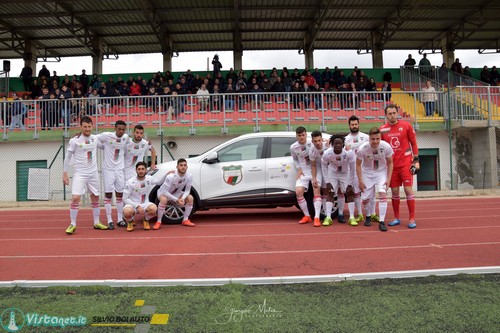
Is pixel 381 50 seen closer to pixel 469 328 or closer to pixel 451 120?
pixel 451 120

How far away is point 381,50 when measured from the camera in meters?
27.8

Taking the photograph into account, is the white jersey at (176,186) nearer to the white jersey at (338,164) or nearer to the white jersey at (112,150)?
the white jersey at (112,150)

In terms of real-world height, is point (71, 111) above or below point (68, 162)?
above

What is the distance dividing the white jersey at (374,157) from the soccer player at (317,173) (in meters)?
0.76

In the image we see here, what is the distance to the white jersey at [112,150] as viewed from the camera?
863 cm

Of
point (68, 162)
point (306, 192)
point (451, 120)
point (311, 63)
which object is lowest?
point (306, 192)

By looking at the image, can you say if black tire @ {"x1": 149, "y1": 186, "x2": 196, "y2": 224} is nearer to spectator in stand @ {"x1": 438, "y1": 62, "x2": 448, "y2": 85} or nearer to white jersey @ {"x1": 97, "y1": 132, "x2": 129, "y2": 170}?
white jersey @ {"x1": 97, "y1": 132, "x2": 129, "y2": 170}

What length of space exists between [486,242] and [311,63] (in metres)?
23.0

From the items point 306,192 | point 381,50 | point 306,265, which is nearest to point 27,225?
point 306,192

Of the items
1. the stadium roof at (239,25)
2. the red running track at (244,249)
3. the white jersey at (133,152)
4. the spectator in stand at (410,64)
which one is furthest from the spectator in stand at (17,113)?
the spectator in stand at (410,64)

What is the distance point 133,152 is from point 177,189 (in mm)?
1250

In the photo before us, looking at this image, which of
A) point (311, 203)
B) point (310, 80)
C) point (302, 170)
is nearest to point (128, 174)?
point (302, 170)

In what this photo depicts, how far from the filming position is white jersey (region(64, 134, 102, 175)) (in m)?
8.19

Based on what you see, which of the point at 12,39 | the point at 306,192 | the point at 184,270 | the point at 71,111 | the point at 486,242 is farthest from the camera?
the point at 12,39
